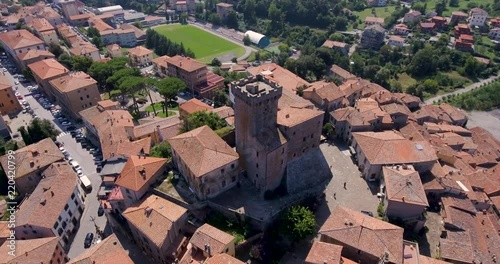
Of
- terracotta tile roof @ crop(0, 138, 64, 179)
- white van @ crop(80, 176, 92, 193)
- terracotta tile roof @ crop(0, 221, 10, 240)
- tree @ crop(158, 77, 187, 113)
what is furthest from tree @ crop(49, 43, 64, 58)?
terracotta tile roof @ crop(0, 221, 10, 240)

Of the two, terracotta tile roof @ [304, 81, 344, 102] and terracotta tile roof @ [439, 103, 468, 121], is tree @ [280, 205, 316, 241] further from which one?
terracotta tile roof @ [439, 103, 468, 121]

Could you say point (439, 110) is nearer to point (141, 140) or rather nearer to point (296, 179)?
point (296, 179)

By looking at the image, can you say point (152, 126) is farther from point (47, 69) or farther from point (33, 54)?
point (33, 54)

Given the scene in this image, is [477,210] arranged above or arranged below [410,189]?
below

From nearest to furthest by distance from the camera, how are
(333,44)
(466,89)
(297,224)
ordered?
(297,224)
(466,89)
(333,44)

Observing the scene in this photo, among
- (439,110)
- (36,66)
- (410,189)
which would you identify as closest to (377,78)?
(439,110)

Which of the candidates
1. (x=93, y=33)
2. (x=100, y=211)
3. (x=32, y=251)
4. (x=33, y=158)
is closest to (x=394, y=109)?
(x=100, y=211)
